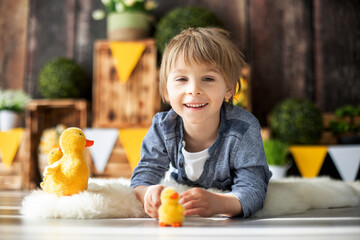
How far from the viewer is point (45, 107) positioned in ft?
7.97

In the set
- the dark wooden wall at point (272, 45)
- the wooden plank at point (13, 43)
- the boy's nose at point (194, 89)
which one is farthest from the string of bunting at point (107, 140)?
the boy's nose at point (194, 89)

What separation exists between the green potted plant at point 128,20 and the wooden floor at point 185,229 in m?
1.66

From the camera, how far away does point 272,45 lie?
251 cm

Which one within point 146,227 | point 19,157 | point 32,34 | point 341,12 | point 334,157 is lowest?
point 19,157

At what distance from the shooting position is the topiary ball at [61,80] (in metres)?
2.27

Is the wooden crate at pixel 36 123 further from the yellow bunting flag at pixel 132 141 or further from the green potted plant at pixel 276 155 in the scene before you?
the green potted plant at pixel 276 155

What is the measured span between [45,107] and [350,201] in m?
1.98

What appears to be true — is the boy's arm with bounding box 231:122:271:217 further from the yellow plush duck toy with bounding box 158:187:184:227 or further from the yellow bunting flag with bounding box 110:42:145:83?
the yellow bunting flag with bounding box 110:42:145:83

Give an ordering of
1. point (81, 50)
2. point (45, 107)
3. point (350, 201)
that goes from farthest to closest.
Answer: point (81, 50) < point (45, 107) < point (350, 201)

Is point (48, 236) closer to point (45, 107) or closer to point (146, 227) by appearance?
point (146, 227)

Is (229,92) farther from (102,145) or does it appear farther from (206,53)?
(102,145)

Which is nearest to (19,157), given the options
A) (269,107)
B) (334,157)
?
(269,107)

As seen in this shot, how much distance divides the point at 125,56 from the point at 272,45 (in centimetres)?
104

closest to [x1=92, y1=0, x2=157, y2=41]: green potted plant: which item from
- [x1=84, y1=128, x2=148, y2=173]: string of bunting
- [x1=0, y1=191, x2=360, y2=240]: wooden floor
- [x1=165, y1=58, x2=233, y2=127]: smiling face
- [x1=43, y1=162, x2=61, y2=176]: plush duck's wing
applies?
[x1=84, y1=128, x2=148, y2=173]: string of bunting
